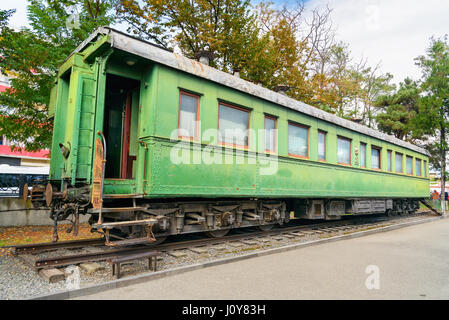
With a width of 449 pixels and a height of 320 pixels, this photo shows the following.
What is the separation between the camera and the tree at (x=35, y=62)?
8.28 meters

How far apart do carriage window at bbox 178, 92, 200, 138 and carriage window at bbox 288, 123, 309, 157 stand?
124 inches

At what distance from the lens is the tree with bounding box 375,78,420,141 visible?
26.8 metres

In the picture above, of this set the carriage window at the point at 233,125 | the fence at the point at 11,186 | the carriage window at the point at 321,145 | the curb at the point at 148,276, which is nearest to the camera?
the curb at the point at 148,276

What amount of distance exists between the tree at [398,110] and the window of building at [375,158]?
16.5m

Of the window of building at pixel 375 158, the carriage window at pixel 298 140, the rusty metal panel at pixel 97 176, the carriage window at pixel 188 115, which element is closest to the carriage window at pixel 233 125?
the carriage window at pixel 188 115

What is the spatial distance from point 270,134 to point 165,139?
310cm

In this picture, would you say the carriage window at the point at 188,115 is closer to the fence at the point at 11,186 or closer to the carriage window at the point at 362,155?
the carriage window at the point at 362,155

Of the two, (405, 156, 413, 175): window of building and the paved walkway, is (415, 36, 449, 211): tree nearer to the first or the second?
(405, 156, 413, 175): window of building

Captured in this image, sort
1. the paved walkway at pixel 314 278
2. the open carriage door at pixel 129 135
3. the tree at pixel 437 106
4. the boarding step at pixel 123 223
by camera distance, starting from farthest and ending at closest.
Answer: the tree at pixel 437 106
the open carriage door at pixel 129 135
the boarding step at pixel 123 223
the paved walkway at pixel 314 278

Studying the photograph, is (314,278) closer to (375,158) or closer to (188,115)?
(188,115)

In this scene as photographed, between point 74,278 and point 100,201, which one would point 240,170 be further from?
point 74,278

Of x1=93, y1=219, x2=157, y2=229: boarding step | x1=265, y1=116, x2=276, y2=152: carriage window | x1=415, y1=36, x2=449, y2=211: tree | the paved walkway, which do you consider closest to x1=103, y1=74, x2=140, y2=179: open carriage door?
x1=93, y1=219, x2=157, y2=229: boarding step

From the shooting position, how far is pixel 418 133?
67.5 ft
